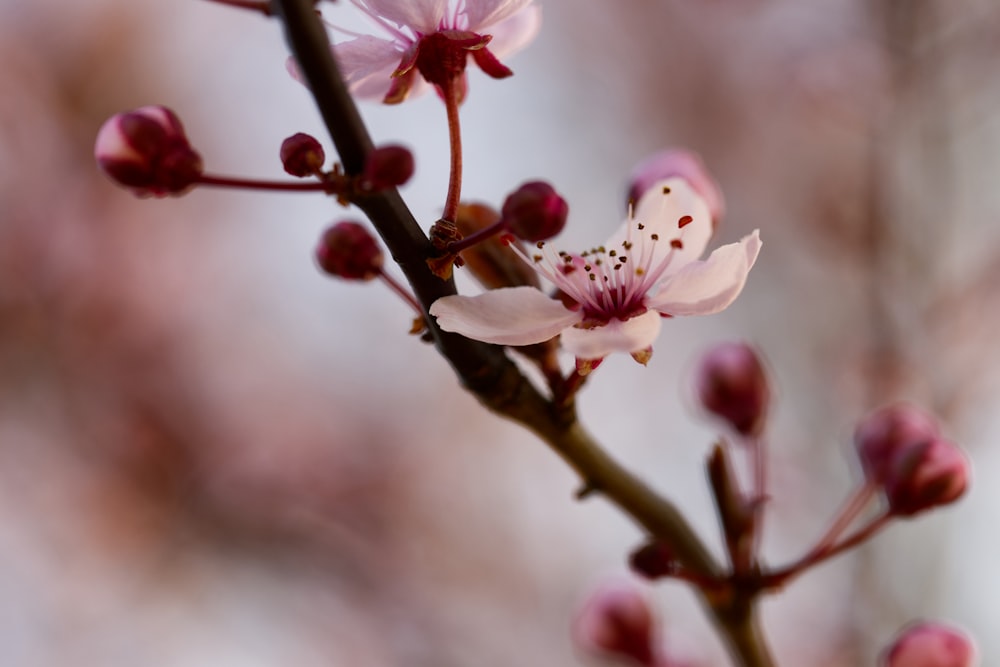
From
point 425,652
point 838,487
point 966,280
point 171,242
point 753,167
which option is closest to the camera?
point 966,280

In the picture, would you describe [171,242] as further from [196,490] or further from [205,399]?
[196,490]

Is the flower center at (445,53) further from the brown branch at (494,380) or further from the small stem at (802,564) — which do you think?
the small stem at (802,564)

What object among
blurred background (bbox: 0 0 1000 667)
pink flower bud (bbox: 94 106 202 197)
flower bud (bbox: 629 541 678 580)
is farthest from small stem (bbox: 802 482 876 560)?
blurred background (bbox: 0 0 1000 667)

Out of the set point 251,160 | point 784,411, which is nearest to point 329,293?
point 251,160

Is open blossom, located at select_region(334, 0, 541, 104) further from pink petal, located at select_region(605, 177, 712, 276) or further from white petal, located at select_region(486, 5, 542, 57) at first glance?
pink petal, located at select_region(605, 177, 712, 276)

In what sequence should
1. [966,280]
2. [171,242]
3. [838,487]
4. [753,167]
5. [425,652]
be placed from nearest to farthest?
[966,280] < [425,652] < [838,487] < [171,242] < [753,167]

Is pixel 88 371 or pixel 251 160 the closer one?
pixel 88 371

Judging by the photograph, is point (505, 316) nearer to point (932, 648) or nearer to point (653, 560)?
Result: point (653, 560)
